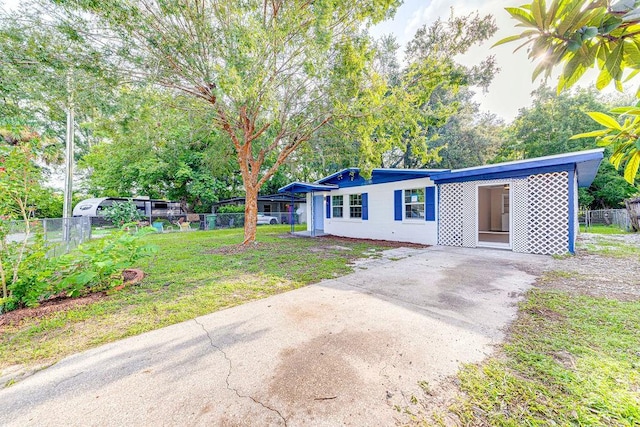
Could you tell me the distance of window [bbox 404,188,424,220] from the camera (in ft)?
31.3

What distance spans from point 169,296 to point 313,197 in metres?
10.8

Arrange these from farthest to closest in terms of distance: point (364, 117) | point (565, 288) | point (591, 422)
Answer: point (364, 117) < point (565, 288) < point (591, 422)

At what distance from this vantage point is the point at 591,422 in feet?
5.29

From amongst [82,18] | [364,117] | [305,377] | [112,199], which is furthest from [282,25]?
[112,199]

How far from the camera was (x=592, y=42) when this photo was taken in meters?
1.00

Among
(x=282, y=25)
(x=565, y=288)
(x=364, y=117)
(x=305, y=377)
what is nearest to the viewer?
(x=305, y=377)

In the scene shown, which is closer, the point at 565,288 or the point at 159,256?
the point at 565,288

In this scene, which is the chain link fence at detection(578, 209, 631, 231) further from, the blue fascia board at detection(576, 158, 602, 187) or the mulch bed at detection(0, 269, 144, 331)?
the mulch bed at detection(0, 269, 144, 331)

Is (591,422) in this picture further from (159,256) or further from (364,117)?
(159,256)

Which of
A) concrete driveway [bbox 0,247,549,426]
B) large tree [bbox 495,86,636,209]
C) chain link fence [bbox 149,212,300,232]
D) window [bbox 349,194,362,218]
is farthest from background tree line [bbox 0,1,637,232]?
large tree [bbox 495,86,636,209]

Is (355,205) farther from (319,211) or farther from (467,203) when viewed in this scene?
(467,203)

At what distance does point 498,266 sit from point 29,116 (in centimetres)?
1090

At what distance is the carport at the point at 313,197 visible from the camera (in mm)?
12366

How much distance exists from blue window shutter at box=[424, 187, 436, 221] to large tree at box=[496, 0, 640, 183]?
8.35 metres
